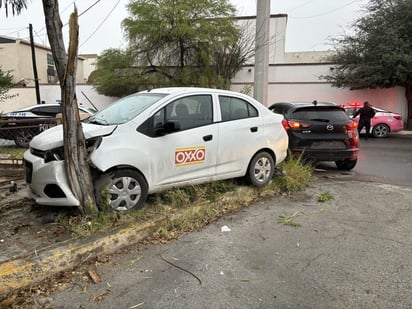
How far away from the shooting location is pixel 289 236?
4312 millimetres

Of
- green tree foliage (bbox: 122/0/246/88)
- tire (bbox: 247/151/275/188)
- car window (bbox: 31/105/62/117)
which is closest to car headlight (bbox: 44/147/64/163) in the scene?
tire (bbox: 247/151/275/188)

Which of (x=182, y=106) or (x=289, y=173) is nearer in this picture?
(x=182, y=106)

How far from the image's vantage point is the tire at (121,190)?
4.13m

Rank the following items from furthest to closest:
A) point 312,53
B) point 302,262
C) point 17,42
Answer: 1. point 312,53
2. point 17,42
3. point 302,262

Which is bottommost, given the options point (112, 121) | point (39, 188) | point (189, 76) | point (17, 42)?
point (39, 188)

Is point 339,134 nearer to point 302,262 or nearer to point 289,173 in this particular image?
point 289,173

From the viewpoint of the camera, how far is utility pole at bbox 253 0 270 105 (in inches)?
297

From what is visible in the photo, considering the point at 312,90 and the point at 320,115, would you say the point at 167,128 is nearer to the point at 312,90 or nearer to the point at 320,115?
the point at 320,115

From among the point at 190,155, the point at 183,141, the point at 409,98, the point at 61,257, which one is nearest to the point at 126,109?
the point at 183,141

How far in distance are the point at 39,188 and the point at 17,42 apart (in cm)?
3041

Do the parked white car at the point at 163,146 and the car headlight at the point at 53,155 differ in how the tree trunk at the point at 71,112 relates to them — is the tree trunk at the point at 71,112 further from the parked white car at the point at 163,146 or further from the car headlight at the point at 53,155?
the car headlight at the point at 53,155

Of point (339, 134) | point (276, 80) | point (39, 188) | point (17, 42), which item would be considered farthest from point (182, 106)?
point (17, 42)

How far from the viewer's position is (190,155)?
482cm

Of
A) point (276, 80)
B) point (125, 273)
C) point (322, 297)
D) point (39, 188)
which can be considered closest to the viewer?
point (322, 297)
